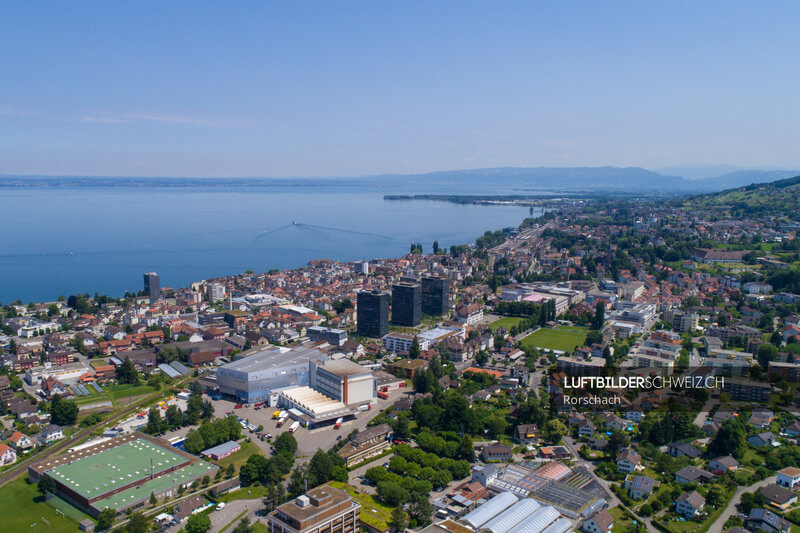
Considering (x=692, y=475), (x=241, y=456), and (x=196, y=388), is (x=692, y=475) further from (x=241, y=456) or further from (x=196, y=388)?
(x=196, y=388)

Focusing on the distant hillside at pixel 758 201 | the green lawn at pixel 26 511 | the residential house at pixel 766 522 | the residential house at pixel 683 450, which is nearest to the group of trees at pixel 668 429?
the residential house at pixel 683 450

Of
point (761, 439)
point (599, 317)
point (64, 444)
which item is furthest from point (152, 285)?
point (761, 439)

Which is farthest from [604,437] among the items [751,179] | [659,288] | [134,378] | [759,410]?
[751,179]

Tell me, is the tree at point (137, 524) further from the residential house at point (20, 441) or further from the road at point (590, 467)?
the road at point (590, 467)

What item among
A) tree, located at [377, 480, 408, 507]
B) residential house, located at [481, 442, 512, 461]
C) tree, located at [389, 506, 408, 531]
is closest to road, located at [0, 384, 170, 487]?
tree, located at [377, 480, 408, 507]

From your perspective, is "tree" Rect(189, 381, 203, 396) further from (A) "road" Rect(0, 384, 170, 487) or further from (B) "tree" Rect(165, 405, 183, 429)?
(B) "tree" Rect(165, 405, 183, 429)

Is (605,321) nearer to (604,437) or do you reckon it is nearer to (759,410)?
(759,410)
